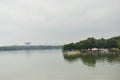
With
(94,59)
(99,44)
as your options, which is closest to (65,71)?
(94,59)

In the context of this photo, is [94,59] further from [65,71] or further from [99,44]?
[99,44]

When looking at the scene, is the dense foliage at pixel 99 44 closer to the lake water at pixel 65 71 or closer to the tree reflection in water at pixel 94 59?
the tree reflection in water at pixel 94 59

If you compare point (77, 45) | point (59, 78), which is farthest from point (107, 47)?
point (59, 78)

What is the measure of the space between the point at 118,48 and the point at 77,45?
13.5 m

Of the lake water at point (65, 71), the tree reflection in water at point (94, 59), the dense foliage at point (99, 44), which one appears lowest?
the lake water at point (65, 71)

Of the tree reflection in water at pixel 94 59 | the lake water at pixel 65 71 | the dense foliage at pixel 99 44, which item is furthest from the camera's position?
the dense foliage at pixel 99 44

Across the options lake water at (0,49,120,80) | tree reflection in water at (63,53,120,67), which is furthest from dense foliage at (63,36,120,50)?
lake water at (0,49,120,80)

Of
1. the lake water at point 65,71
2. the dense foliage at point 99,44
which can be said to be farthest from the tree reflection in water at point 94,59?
the dense foliage at point 99,44

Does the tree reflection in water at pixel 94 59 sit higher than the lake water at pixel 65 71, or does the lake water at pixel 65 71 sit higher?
the tree reflection in water at pixel 94 59

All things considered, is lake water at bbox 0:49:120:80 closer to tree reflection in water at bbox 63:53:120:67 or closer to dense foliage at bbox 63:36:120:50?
tree reflection in water at bbox 63:53:120:67

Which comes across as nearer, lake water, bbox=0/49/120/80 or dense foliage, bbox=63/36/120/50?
lake water, bbox=0/49/120/80

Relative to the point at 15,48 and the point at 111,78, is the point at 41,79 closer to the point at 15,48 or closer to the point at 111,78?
the point at 111,78

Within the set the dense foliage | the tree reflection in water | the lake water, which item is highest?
the dense foliage

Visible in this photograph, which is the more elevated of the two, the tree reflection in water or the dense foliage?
the dense foliage
